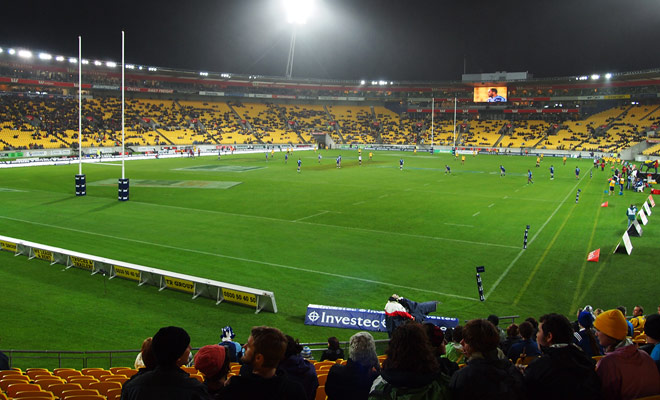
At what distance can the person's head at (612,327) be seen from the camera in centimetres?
486

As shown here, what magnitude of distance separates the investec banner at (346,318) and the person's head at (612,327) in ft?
28.7

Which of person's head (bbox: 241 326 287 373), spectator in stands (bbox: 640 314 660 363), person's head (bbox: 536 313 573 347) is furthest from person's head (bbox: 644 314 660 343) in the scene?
person's head (bbox: 241 326 287 373)

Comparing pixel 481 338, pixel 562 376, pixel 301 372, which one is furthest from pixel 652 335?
pixel 301 372

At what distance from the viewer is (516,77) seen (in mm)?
110938

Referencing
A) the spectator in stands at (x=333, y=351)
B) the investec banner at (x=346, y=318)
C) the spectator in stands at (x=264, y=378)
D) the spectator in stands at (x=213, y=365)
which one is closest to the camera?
the spectator in stands at (x=264, y=378)

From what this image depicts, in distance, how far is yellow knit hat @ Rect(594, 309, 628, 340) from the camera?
4859mm

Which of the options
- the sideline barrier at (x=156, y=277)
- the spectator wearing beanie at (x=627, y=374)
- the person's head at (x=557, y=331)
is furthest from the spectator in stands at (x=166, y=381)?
the sideline barrier at (x=156, y=277)

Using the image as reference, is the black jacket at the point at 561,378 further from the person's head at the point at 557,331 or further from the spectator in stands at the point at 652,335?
the spectator in stands at the point at 652,335

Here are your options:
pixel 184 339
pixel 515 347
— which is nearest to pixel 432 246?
pixel 515 347

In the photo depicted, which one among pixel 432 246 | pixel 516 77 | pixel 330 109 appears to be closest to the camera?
pixel 432 246

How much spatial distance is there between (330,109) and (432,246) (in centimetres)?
10596

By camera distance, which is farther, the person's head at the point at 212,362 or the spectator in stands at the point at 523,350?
the spectator in stands at the point at 523,350

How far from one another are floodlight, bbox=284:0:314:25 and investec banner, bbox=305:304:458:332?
8362 centimetres

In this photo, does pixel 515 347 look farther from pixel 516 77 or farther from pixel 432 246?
pixel 516 77
